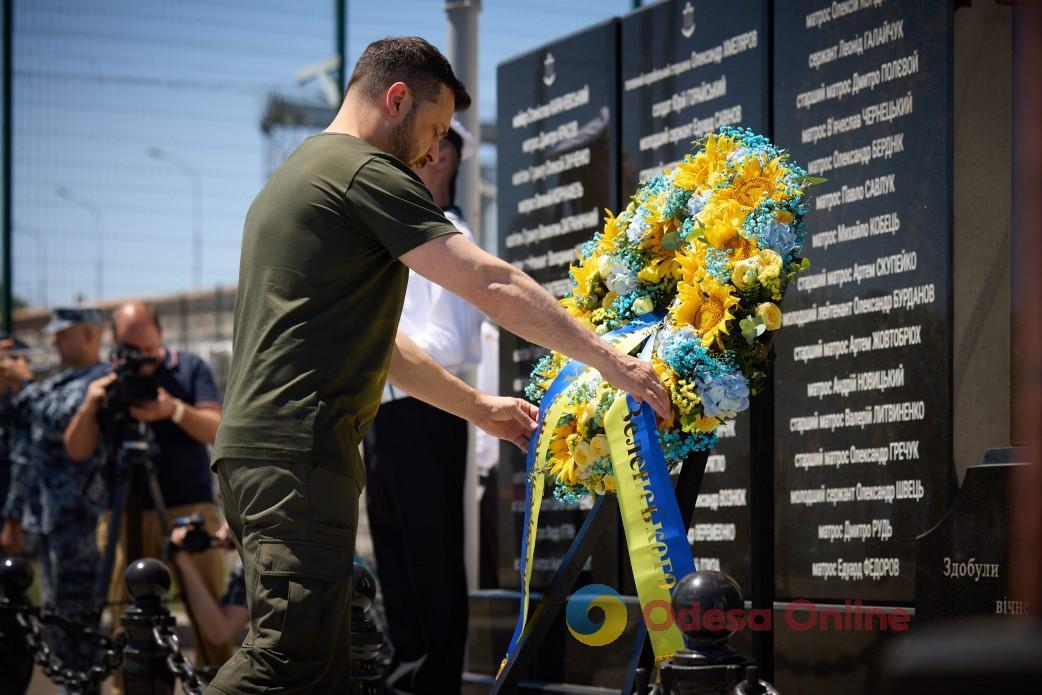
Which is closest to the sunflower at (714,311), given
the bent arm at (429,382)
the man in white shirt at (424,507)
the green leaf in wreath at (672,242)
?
the green leaf in wreath at (672,242)

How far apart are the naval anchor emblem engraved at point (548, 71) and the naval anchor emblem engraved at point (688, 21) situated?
886mm

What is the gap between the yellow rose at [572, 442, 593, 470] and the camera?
11.6 feet

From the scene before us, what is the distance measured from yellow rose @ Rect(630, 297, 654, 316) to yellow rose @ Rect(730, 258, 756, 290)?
1.33 ft

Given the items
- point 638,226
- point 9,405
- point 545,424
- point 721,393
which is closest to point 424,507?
point 545,424

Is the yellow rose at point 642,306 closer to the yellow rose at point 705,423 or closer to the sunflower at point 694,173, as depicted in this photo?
the sunflower at point 694,173

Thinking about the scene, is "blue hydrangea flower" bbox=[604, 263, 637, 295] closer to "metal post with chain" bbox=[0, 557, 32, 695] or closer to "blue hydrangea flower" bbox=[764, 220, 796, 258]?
"blue hydrangea flower" bbox=[764, 220, 796, 258]

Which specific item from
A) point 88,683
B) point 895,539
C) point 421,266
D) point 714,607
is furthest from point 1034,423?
point 88,683

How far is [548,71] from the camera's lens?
6.30 metres

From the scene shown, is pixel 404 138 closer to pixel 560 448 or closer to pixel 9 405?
pixel 560 448

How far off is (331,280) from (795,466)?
7.66ft

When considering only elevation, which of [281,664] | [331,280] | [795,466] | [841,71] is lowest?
[281,664]

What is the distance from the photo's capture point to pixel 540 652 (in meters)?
5.80

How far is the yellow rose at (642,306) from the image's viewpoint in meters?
3.73

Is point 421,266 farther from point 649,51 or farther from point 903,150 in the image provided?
point 649,51
